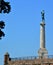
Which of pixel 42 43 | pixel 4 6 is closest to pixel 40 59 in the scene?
pixel 42 43

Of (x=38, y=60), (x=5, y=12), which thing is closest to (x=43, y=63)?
(x=38, y=60)

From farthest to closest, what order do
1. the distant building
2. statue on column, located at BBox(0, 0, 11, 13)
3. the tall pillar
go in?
1. the tall pillar
2. the distant building
3. statue on column, located at BBox(0, 0, 11, 13)

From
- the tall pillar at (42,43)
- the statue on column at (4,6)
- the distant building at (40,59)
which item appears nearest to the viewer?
the statue on column at (4,6)

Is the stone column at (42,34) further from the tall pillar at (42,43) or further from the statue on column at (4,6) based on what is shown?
the statue on column at (4,6)

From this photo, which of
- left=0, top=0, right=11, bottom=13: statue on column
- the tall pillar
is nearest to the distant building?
the tall pillar

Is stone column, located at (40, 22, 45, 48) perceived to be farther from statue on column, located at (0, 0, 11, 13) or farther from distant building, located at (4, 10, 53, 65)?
statue on column, located at (0, 0, 11, 13)

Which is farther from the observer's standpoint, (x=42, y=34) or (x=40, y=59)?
(x=42, y=34)

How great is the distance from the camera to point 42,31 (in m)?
63.4

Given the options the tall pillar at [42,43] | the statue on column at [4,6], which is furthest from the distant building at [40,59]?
the statue on column at [4,6]

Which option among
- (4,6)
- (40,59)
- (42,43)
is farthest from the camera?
(42,43)

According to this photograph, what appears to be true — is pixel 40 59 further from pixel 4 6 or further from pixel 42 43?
pixel 4 6

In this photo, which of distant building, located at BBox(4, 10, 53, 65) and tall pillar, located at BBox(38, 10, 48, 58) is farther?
tall pillar, located at BBox(38, 10, 48, 58)

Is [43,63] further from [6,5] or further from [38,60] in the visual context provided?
[6,5]

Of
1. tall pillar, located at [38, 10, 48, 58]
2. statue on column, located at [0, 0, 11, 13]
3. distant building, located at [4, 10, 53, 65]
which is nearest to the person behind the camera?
statue on column, located at [0, 0, 11, 13]
